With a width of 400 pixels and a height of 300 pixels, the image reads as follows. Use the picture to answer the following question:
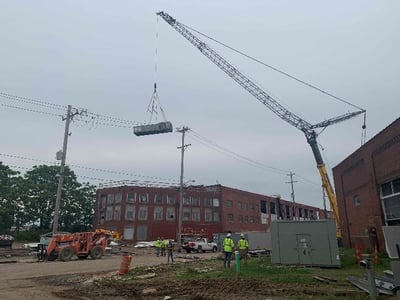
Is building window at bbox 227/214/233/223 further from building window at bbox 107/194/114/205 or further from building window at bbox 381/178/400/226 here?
building window at bbox 381/178/400/226

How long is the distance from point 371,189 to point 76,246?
22.1 meters

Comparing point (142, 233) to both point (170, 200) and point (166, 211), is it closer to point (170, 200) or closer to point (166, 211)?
point (166, 211)

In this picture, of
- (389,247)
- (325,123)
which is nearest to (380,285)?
(389,247)

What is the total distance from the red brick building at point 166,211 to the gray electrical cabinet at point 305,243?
144 ft

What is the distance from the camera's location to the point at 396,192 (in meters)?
22.0

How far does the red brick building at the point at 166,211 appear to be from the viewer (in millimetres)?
66062

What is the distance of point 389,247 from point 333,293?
13.3ft

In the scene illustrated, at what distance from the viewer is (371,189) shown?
25.3 meters

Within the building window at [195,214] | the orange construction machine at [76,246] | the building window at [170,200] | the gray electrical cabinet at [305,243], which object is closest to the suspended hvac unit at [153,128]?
the orange construction machine at [76,246]

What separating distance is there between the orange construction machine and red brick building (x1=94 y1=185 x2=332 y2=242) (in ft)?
106

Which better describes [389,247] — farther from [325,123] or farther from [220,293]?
[325,123]

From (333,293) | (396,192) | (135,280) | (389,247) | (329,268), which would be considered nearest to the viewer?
(389,247)

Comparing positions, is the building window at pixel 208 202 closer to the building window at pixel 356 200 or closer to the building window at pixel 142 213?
the building window at pixel 142 213

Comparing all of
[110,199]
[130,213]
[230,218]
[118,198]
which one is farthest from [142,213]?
[230,218]
